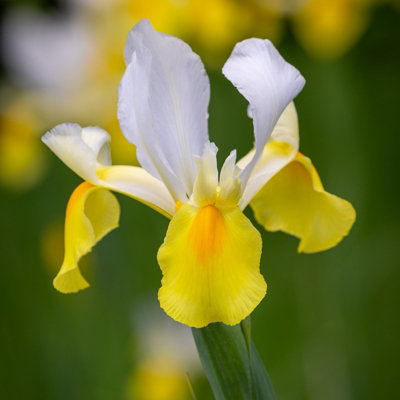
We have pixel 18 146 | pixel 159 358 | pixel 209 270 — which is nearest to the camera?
pixel 209 270

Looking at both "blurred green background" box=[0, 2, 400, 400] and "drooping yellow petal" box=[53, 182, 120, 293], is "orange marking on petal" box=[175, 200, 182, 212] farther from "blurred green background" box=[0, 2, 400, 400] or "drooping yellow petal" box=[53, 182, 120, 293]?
"blurred green background" box=[0, 2, 400, 400]

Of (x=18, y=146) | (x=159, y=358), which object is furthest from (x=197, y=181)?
(x=18, y=146)

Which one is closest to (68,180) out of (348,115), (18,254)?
(18,254)

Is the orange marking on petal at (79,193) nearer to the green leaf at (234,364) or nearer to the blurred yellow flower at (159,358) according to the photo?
the green leaf at (234,364)

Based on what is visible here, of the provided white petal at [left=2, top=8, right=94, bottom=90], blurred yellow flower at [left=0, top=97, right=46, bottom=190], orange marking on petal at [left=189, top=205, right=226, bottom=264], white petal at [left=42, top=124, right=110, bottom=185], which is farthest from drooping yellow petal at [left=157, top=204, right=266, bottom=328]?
blurred yellow flower at [left=0, top=97, right=46, bottom=190]

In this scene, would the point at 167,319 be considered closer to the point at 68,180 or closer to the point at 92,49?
the point at 68,180

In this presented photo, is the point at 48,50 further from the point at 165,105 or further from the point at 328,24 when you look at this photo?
the point at 165,105
